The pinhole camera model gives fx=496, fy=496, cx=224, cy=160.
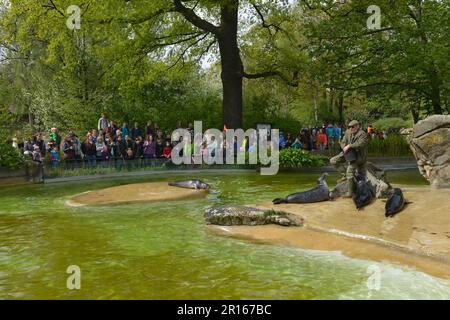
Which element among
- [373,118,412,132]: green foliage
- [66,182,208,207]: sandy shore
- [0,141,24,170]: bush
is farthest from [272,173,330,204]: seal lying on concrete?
[373,118,412,132]: green foliage

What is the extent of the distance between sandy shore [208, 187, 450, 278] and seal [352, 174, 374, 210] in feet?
0.47

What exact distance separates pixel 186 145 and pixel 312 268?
51.9 ft

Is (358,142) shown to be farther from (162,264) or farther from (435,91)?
(435,91)

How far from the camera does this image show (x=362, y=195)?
437 inches

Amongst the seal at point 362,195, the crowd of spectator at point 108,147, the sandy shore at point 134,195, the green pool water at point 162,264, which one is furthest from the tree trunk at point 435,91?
the green pool water at point 162,264

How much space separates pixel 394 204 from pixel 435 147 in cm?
435

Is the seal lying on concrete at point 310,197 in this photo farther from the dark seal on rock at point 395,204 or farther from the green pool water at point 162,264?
the green pool water at point 162,264

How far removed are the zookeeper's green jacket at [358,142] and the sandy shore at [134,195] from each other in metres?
5.37

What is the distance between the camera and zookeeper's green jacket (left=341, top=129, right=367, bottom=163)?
1149 centimetres

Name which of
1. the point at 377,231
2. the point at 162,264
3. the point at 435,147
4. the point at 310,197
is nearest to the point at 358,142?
the point at 310,197

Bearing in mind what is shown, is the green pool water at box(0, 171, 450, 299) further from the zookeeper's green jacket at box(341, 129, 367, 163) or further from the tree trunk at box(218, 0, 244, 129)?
the tree trunk at box(218, 0, 244, 129)

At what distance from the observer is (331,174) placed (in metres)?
22.0
